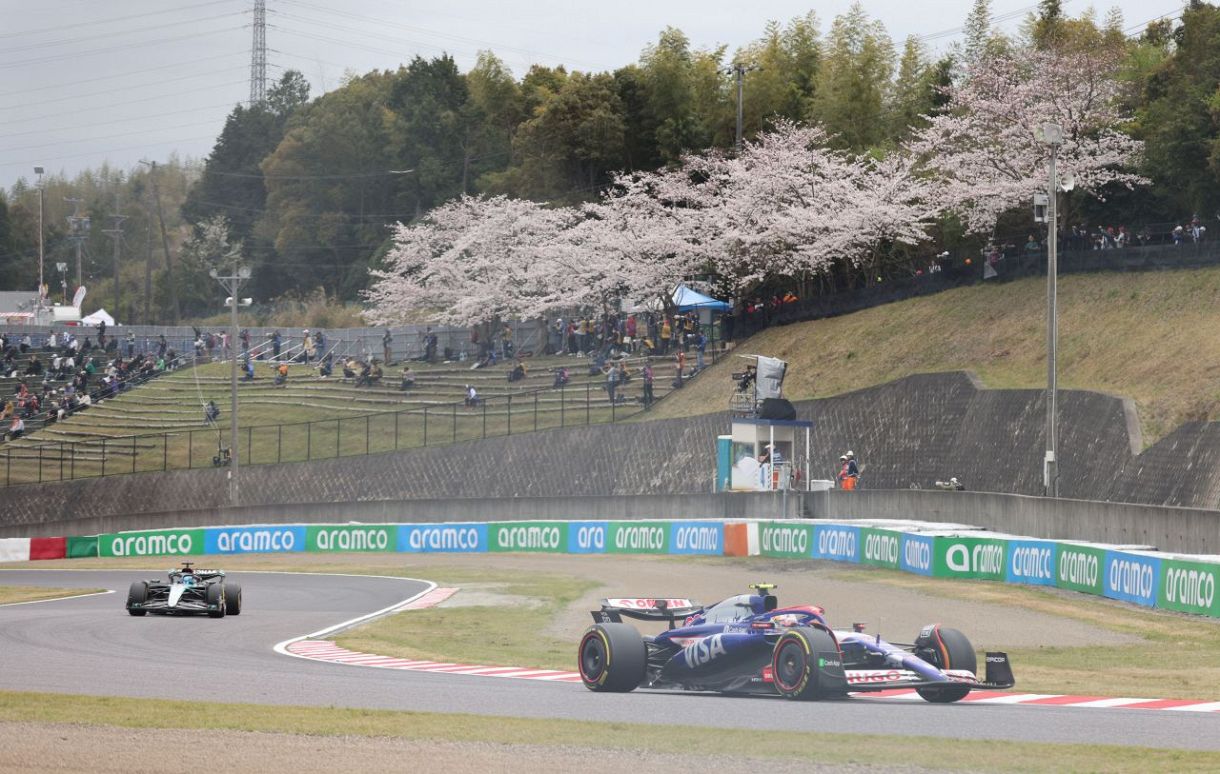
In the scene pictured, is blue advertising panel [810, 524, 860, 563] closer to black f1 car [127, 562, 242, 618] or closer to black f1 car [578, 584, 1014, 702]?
black f1 car [127, 562, 242, 618]

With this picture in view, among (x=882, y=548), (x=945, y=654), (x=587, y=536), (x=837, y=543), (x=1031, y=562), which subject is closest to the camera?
(x=945, y=654)

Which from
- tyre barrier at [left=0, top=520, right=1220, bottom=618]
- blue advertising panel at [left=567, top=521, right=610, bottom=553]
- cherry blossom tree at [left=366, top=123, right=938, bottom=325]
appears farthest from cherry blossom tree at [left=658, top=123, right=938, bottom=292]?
blue advertising panel at [left=567, top=521, right=610, bottom=553]

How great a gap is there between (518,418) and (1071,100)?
26.6 metres

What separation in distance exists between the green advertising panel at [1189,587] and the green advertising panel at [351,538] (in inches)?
1180

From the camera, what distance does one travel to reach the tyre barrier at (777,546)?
27312 mm

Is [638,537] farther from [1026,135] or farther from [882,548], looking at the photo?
[1026,135]

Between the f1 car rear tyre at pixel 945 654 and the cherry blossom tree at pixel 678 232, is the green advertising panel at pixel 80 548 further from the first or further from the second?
the f1 car rear tyre at pixel 945 654

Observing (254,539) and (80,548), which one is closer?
(254,539)

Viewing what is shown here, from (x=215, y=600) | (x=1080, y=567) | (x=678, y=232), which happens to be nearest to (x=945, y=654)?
(x=1080, y=567)

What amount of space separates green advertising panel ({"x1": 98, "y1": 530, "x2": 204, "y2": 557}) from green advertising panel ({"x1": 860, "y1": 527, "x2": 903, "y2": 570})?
26922mm

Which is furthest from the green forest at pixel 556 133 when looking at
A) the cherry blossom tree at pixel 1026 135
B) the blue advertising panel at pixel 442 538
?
the blue advertising panel at pixel 442 538

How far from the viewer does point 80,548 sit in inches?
2173

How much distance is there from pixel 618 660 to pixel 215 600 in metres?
14.5

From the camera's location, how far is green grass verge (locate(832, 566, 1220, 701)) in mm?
17938
